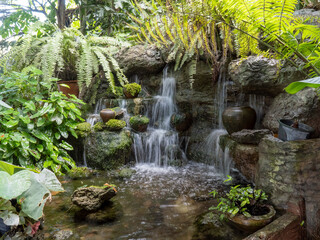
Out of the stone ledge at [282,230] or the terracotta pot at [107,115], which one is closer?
the stone ledge at [282,230]

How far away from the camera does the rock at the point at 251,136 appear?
9.46 feet

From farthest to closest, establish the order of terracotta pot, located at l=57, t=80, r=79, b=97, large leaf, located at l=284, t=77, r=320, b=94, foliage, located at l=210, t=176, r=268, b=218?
terracotta pot, located at l=57, t=80, r=79, b=97 < foliage, located at l=210, t=176, r=268, b=218 < large leaf, located at l=284, t=77, r=320, b=94

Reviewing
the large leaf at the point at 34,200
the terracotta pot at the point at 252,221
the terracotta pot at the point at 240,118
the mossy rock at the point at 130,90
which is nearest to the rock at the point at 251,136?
the terracotta pot at the point at 240,118

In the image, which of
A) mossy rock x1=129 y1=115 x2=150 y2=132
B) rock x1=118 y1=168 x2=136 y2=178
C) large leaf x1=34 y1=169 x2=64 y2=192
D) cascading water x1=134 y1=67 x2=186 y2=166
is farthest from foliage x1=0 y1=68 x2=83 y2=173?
large leaf x1=34 y1=169 x2=64 y2=192

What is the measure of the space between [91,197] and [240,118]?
7.86 ft

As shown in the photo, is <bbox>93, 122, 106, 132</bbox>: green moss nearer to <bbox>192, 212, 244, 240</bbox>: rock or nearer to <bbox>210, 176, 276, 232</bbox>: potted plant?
<bbox>192, 212, 244, 240</bbox>: rock

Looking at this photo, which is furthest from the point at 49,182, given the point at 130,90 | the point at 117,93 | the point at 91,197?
the point at 117,93

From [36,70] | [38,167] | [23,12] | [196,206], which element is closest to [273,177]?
[196,206]

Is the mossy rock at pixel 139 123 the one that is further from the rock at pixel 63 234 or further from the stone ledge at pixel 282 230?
the stone ledge at pixel 282 230

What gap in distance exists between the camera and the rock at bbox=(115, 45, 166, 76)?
516cm

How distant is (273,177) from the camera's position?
197 centimetres

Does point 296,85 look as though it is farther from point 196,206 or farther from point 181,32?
point 196,206

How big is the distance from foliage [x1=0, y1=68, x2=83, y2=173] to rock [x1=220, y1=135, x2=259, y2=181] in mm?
2550

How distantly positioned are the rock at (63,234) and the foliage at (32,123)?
1395 millimetres
